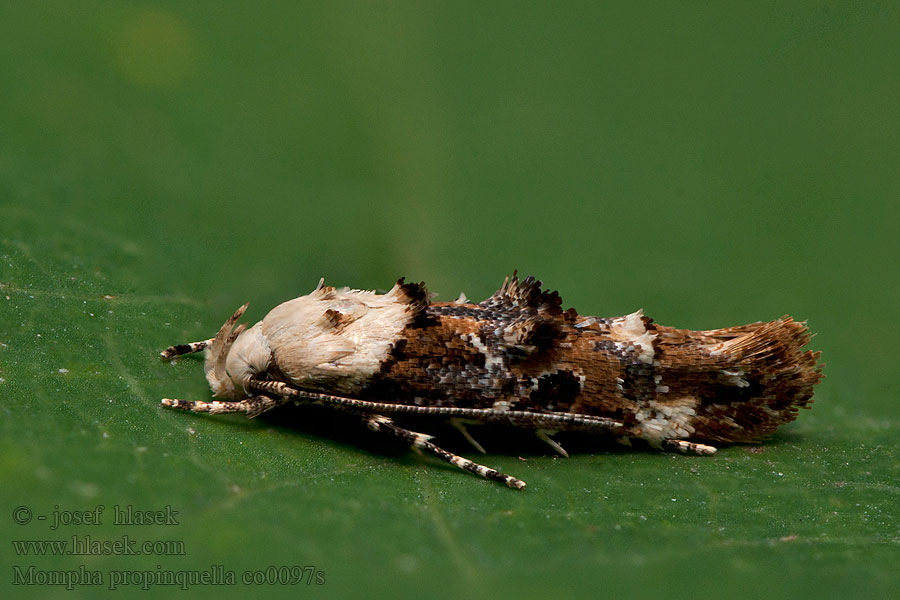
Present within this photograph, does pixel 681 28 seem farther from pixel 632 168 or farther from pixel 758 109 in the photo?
pixel 632 168

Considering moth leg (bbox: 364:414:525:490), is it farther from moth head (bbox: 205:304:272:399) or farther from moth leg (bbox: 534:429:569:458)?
moth head (bbox: 205:304:272:399)

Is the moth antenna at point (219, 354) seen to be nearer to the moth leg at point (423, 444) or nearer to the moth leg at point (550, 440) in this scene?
the moth leg at point (423, 444)

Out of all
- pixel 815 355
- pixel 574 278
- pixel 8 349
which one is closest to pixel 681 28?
pixel 574 278

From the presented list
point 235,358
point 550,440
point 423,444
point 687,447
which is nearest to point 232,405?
point 235,358

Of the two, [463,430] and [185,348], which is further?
[185,348]

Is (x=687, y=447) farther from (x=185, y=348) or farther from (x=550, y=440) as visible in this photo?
(x=185, y=348)

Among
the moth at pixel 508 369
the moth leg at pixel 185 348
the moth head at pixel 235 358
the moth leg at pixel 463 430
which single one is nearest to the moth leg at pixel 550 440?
the moth at pixel 508 369

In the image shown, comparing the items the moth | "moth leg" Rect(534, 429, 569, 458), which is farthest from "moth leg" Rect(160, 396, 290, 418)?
"moth leg" Rect(534, 429, 569, 458)

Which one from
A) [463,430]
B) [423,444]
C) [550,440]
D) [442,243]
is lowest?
[423,444]

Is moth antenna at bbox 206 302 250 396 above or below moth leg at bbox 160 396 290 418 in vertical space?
above
